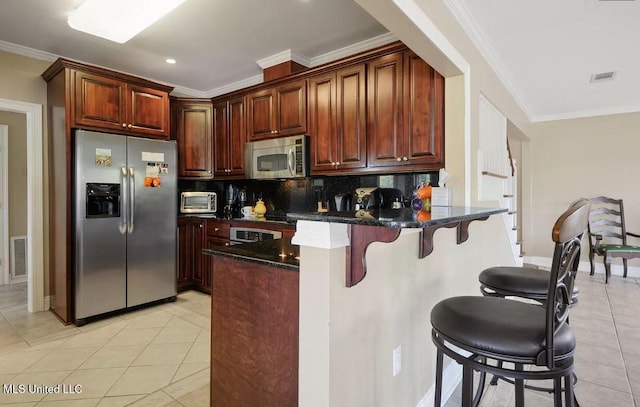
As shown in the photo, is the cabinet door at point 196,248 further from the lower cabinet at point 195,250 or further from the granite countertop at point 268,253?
the granite countertop at point 268,253

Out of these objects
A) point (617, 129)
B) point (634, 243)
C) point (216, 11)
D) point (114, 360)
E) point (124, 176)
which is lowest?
point (114, 360)

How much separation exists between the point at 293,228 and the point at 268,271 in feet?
6.10

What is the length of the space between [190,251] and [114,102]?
1802 millimetres

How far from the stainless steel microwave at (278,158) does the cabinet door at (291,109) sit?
0.10m

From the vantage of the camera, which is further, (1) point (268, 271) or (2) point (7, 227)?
(2) point (7, 227)

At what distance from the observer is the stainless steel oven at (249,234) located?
11.2 ft

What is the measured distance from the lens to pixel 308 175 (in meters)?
3.40

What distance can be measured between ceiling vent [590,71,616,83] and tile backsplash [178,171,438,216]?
224 cm

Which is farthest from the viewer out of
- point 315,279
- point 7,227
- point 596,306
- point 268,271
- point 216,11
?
point 7,227

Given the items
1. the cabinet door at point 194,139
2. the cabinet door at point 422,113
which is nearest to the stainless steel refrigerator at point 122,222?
the cabinet door at point 194,139

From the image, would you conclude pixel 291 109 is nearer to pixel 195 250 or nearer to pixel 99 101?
pixel 99 101

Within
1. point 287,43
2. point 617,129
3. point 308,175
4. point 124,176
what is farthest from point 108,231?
point 617,129

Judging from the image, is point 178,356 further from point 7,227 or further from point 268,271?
A: point 7,227

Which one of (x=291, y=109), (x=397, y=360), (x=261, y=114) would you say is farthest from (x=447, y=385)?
(x=261, y=114)
